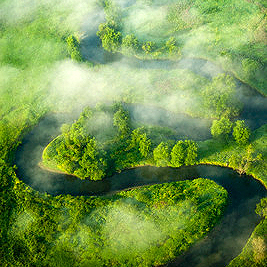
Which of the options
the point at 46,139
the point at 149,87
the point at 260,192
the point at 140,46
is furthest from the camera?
the point at 140,46

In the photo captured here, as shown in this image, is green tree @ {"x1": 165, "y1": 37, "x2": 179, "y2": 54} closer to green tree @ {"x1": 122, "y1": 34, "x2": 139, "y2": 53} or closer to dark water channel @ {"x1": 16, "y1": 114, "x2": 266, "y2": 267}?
green tree @ {"x1": 122, "y1": 34, "x2": 139, "y2": 53}

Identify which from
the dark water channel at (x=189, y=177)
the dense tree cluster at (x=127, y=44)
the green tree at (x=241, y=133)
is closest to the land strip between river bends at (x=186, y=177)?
the dark water channel at (x=189, y=177)

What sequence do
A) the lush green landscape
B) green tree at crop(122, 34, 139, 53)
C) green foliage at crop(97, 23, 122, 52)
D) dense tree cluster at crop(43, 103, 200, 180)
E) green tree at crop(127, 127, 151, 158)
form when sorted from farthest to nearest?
1. green foliage at crop(97, 23, 122, 52)
2. green tree at crop(122, 34, 139, 53)
3. green tree at crop(127, 127, 151, 158)
4. dense tree cluster at crop(43, 103, 200, 180)
5. the lush green landscape

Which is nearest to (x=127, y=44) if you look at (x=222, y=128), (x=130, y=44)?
(x=130, y=44)

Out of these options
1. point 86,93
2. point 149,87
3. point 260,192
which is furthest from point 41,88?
point 260,192

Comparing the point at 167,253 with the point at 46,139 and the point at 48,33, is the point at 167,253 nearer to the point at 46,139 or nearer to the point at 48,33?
the point at 46,139

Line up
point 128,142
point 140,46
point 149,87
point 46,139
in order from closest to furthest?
point 128,142, point 46,139, point 149,87, point 140,46

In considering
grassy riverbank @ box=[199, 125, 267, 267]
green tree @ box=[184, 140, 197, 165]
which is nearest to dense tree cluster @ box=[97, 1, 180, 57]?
grassy riverbank @ box=[199, 125, 267, 267]
